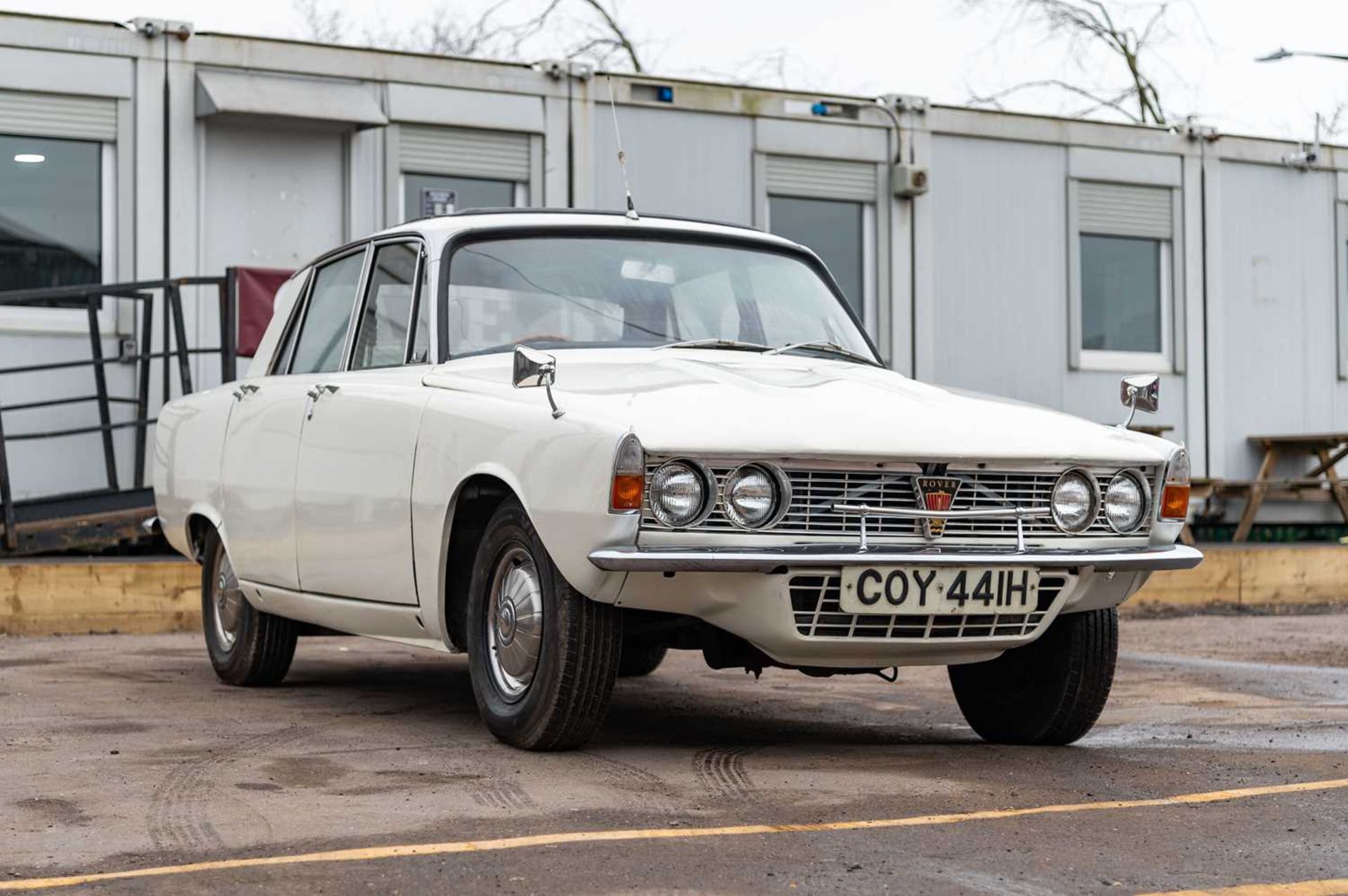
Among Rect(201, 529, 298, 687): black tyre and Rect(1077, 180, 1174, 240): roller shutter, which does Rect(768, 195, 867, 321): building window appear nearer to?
Rect(1077, 180, 1174, 240): roller shutter

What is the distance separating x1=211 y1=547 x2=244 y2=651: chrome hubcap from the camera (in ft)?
25.3

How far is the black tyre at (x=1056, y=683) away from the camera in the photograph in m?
5.86

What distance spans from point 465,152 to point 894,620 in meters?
9.37

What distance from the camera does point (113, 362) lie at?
1225 cm

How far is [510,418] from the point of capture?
547 centimetres

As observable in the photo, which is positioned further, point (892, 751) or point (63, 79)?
point (63, 79)

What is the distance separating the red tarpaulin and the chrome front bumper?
7918mm

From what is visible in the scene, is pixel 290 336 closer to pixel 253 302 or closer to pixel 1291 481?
pixel 253 302

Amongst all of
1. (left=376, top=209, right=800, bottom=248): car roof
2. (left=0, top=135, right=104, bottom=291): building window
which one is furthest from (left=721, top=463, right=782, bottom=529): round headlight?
(left=0, top=135, right=104, bottom=291): building window

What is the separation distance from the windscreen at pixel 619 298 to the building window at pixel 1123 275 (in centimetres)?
1002

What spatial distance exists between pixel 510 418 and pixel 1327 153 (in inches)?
554

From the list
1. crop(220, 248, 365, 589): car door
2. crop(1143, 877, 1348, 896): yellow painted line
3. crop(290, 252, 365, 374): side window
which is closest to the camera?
crop(1143, 877, 1348, 896): yellow painted line

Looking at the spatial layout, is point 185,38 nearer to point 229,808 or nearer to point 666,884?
point 229,808

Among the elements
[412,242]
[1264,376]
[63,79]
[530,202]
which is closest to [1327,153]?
[1264,376]
